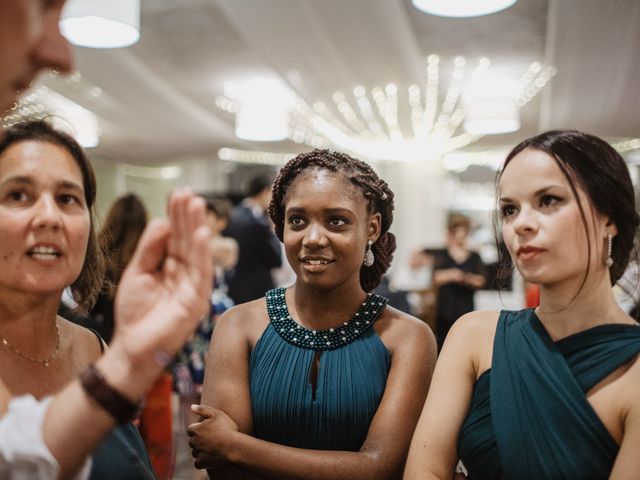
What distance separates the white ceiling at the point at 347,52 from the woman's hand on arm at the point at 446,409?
149 inches

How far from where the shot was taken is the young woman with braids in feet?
5.25

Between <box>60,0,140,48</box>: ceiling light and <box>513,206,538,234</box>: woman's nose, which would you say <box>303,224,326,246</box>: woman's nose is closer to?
<box>513,206,538,234</box>: woman's nose

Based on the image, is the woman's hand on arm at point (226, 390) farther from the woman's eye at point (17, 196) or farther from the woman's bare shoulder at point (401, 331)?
the woman's eye at point (17, 196)

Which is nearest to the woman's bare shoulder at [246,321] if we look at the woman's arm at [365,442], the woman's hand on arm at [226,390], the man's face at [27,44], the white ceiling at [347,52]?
the woman's hand on arm at [226,390]

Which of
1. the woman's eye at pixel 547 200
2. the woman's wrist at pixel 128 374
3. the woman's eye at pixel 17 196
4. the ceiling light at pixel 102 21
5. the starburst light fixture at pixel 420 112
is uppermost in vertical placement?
the starburst light fixture at pixel 420 112

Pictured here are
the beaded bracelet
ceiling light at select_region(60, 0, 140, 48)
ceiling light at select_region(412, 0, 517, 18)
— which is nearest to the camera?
the beaded bracelet

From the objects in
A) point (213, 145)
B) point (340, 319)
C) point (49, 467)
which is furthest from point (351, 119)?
point (49, 467)

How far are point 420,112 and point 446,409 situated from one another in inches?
286

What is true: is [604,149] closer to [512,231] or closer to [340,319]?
[512,231]

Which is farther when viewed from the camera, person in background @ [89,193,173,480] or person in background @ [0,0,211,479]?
person in background @ [89,193,173,480]

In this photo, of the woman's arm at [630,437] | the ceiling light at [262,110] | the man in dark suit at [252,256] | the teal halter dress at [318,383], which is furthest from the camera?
the ceiling light at [262,110]

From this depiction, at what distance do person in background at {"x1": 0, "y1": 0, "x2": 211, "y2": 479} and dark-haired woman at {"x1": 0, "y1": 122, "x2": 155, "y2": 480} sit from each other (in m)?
0.44

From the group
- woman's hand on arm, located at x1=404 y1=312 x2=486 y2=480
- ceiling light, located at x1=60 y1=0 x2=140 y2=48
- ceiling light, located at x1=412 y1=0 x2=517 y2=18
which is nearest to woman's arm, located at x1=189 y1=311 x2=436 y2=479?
woman's hand on arm, located at x1=404 y1=312 x2=486 y2=480

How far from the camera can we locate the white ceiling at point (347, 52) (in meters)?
5.13
